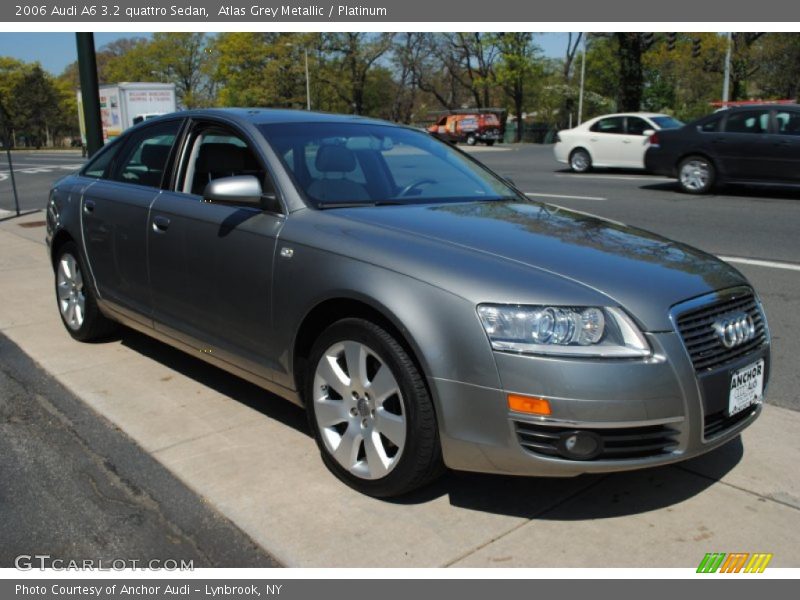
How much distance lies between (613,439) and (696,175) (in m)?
12.3

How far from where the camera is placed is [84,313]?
212 inches

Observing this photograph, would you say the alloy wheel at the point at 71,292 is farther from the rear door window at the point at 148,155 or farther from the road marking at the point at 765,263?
the road marking at the point at 765,263

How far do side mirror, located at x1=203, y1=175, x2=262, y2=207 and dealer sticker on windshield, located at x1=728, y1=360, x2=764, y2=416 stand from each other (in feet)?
7.31

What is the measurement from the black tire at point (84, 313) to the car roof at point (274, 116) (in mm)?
1412

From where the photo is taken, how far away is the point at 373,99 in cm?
6800

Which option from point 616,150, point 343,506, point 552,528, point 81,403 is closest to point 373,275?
point 343,506

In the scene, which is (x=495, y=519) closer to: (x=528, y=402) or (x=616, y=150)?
(x=528, y=402)

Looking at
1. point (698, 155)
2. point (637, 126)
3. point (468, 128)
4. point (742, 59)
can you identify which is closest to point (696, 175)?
point (698, 155)

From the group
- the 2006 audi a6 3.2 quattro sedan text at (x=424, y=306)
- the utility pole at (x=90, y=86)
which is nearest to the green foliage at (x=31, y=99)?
the utility pole at (x=90, y=86)

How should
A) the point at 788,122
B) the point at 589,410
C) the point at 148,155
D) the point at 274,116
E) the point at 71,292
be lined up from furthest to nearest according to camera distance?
the point at 788,122 < the point at 71,292 < the point at 148,155 < the point at 274,116 < the point at 589,410

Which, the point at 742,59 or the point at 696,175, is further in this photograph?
the point at 742,59

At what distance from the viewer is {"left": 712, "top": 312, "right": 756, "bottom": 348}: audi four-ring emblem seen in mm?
2990

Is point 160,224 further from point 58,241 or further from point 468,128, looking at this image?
point 468,128

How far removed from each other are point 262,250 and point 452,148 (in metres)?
Result: 1.71
